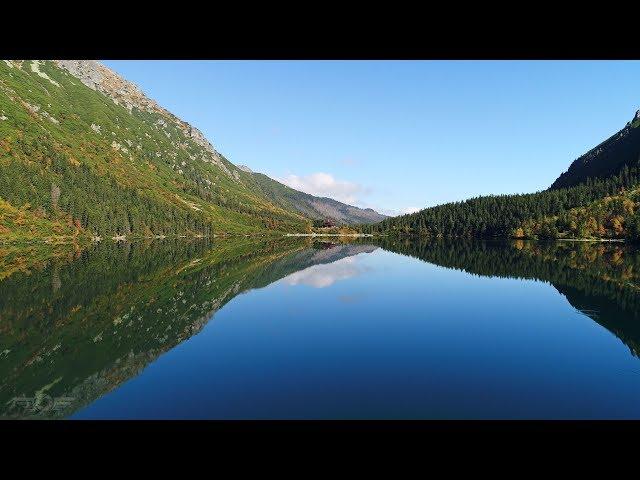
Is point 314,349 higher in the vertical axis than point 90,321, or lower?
lower

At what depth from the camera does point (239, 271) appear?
86.9 metres

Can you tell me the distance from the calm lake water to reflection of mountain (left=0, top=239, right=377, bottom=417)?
A: 0.19 meters

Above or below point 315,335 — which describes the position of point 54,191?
above

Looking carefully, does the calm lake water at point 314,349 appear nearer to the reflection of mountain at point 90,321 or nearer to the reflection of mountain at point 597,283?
the reflection of mountain at point 90,321

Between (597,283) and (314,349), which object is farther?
(597,283)

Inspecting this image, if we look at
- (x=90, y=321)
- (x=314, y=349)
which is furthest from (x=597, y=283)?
(x=90, y=321)

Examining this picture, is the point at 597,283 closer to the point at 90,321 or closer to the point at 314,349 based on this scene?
the point at 314,349

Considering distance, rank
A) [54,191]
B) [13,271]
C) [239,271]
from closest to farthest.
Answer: [13,271]
[239,271]
[54,191]

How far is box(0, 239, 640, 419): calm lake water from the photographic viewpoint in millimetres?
22422

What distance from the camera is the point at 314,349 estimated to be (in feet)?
109

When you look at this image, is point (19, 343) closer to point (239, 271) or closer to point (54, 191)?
point (239, 271)

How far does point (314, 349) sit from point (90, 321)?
24075mm
